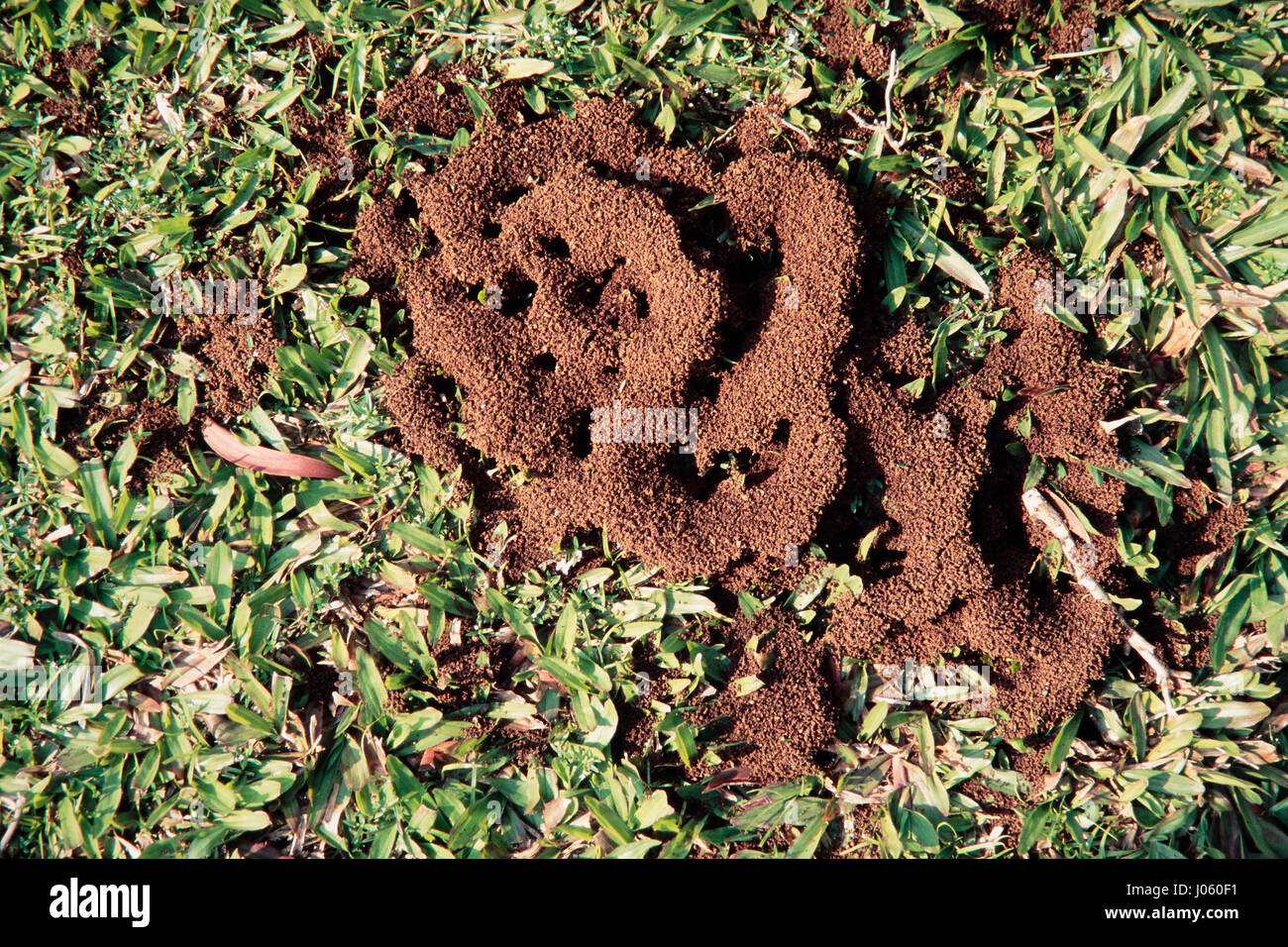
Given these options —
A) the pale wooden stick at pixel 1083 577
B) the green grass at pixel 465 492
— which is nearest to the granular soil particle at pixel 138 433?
the green grass at pixel 465 492

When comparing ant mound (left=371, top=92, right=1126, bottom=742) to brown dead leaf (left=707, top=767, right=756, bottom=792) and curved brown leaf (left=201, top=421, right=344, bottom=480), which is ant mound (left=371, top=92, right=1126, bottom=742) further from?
curved brown leaf (left=201, top=421, right=344, bottom=480)

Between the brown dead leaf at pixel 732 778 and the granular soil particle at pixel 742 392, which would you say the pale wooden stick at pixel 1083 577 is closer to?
the granular soil particle at pixel 742 392

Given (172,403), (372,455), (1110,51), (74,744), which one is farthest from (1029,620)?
(74,744)

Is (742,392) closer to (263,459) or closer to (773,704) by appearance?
(773,704)

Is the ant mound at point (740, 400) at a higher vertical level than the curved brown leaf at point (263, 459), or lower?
higher

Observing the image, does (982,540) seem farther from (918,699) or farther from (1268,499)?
(1268,499)

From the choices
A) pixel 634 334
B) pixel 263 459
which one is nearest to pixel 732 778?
pixel 634 334
